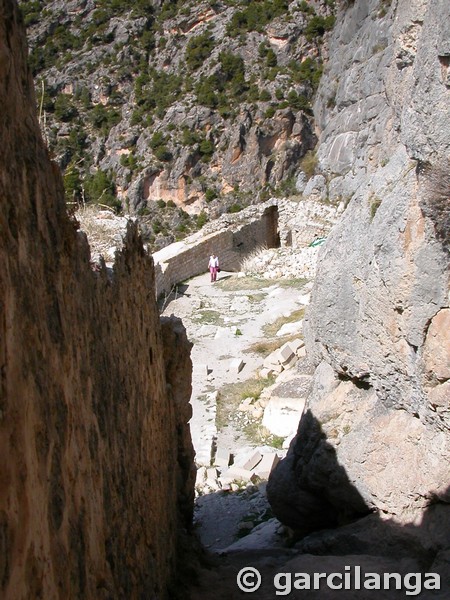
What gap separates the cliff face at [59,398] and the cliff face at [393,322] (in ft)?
7.66

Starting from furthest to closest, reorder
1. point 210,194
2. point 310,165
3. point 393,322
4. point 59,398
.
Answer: point 210,194 < point 310,165 < point 393,322 < point 59,398

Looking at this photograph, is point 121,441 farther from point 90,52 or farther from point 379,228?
point 90,52

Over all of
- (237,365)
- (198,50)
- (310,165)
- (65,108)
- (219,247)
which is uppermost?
(198,50)

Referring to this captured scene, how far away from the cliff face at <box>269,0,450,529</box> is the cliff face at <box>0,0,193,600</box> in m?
2.33

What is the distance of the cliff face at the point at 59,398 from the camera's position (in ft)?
5.95

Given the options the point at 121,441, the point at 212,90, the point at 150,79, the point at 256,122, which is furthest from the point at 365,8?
the point at 121,441

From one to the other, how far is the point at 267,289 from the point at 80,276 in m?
13.5

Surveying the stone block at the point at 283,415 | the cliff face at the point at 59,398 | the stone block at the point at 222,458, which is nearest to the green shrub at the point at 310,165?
the stone block at the point at 283,415

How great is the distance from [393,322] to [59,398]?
3695mm

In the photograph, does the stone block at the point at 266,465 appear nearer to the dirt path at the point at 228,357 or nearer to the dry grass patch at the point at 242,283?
the dirt path at the point at 228,357

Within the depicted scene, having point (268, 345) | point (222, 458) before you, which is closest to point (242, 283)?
point (268, 345)

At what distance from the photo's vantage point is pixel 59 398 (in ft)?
7.56

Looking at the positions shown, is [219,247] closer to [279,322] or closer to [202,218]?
[279,322]

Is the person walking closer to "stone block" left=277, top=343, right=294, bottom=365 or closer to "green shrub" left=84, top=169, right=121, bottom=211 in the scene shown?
"stone block" left=277, top=343, right=294, bottom=365
